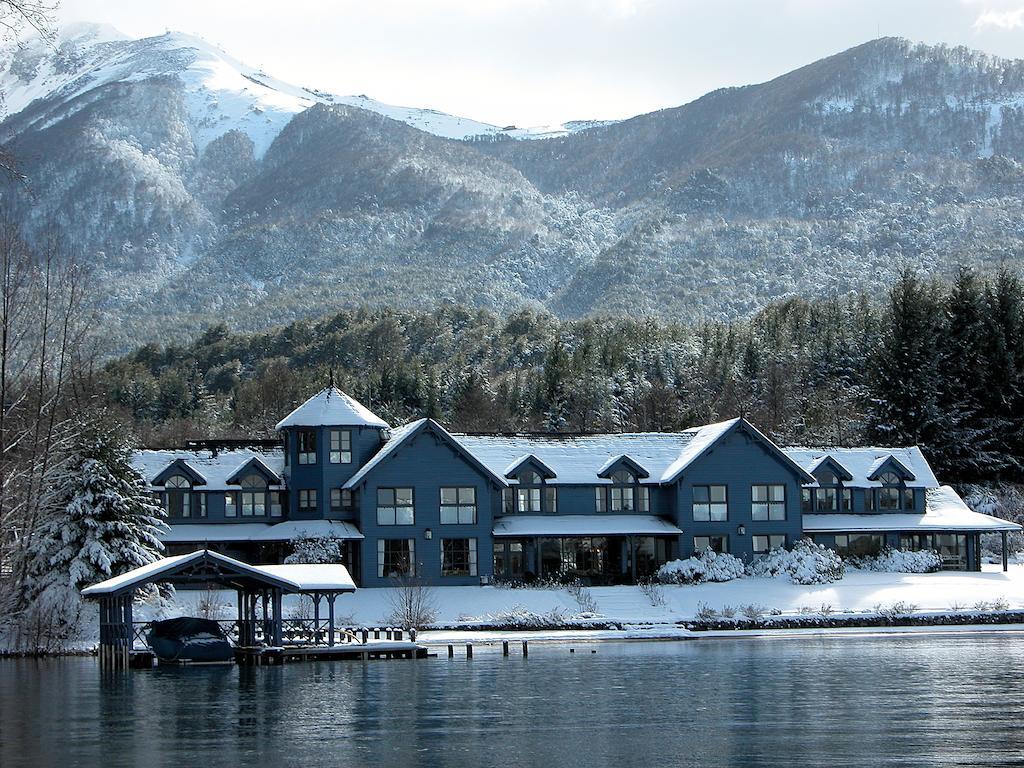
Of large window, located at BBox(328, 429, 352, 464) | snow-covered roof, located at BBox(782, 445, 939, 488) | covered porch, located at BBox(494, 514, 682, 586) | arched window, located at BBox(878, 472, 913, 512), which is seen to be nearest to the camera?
covered porch, located at BBox(494, 514, 682, 586)

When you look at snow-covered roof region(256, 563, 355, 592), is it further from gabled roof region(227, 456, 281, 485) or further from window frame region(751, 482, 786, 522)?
window frame region(751, 482, 786, 522)

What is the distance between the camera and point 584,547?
73.1 m

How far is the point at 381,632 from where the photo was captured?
198ft

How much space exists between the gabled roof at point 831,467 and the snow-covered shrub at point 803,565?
6.01 metres

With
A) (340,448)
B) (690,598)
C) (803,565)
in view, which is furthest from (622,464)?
(340,448)

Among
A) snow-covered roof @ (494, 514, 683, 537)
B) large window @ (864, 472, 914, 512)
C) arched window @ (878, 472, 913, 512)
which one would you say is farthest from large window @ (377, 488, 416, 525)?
arched window @ (878, 472, 913, 512)

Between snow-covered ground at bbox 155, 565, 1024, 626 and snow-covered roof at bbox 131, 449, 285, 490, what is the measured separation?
7623mm

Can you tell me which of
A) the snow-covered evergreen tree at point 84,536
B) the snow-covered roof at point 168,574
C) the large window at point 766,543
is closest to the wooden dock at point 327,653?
the snow-covered roof at point 168,574

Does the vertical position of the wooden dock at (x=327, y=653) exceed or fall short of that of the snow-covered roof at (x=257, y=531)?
it falls short

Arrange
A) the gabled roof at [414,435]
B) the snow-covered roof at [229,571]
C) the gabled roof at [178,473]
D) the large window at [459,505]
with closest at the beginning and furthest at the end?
1. the snow-covered roof at [229,571]
2. the gabled roof at [414,435]
3. the large window at [459,505]
4. the gabled roof at [178,473]

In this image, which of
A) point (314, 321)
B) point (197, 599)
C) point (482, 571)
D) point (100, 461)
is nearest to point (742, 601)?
point (482, 571)

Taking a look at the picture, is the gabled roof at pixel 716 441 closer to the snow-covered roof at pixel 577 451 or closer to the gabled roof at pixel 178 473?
the snow-covered roof at pixel 577 451

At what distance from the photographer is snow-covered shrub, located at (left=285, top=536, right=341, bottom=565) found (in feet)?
223

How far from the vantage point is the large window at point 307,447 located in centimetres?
7344
